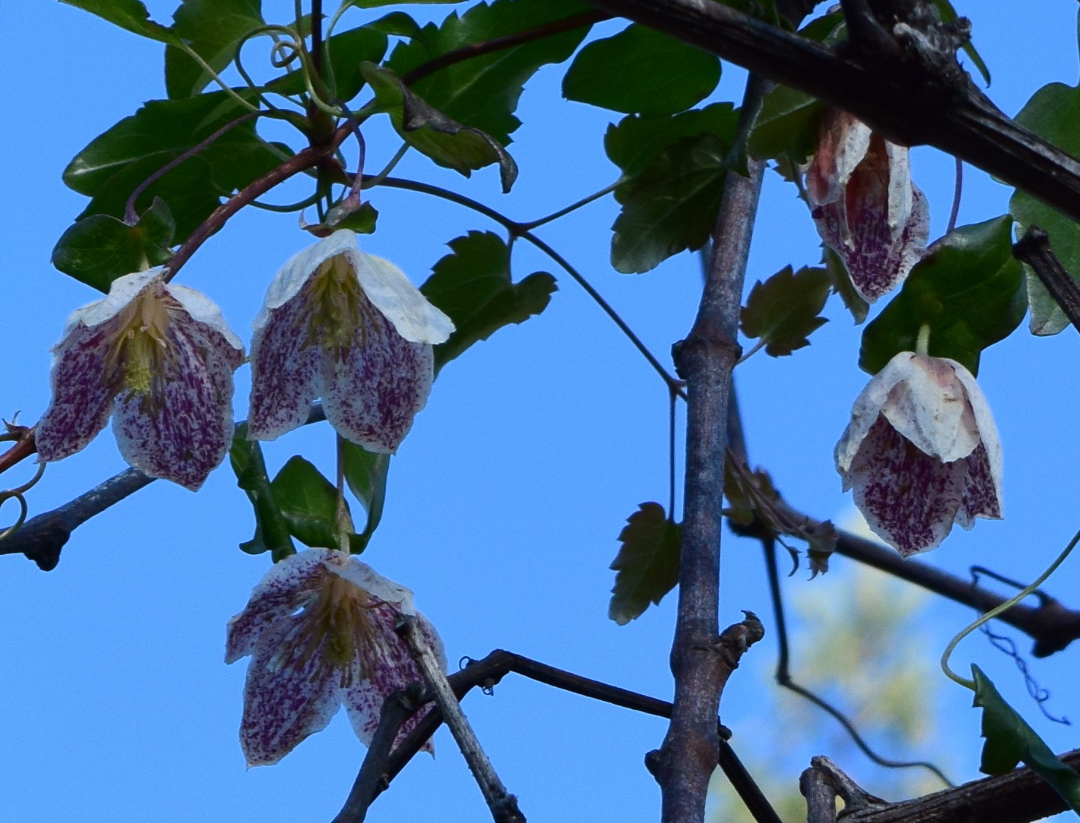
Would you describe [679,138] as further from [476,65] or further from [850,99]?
[850,99]

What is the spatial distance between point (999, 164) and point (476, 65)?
A: 0.49 metres

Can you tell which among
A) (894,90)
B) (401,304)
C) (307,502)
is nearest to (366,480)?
(307,502)

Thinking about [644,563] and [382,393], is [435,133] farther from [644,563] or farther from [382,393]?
[644,563]

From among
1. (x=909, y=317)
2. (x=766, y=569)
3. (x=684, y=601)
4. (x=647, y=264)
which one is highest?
(x=647, y=264)

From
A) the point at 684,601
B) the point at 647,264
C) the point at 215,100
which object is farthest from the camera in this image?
the point at 647,264

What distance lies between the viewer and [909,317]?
698 millimetres

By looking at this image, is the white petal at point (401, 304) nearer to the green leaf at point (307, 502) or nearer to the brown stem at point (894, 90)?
the green leaf at point (307, 502)

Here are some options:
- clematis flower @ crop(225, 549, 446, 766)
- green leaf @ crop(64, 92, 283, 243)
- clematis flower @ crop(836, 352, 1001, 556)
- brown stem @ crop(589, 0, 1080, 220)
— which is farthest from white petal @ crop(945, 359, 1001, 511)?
green leaf @ crop(64, 92, 283, 243)

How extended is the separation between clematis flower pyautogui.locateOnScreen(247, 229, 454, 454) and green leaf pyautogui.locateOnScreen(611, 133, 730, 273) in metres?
0.24

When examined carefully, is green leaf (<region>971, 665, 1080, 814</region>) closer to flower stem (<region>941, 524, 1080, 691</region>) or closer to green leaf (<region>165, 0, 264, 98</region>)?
flower stem (<region>941, 524, 1080, 691</region>)

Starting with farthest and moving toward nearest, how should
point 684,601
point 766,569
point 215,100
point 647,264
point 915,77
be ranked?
point 766,569 < point 647,264 < point 215,100 < point 684,601 < point 915,77

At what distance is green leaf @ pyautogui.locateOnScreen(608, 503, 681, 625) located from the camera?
0.97 m

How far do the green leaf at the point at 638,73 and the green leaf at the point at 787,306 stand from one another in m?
0.18

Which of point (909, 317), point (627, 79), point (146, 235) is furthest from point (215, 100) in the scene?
point (909, 317)
